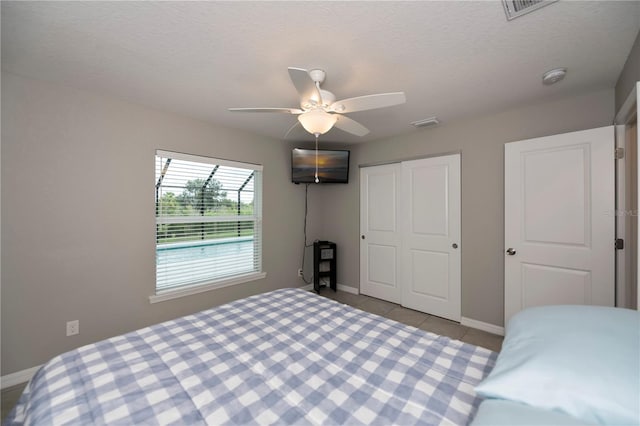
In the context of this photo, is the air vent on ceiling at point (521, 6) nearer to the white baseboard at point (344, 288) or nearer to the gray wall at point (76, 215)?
the gray wall at point (76, 215)

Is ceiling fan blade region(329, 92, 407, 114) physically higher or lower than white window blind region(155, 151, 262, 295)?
higher

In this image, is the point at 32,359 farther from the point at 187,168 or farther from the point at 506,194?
the point at 506,194

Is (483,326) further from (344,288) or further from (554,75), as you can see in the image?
(554,75)

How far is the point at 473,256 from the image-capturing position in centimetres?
283

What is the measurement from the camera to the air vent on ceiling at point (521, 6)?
1.23 meters

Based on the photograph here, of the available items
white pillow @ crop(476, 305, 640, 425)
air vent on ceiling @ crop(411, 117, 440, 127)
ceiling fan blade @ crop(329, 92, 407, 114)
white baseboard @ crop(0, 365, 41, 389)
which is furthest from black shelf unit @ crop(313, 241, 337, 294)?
white pillow @ crop(476, 305, 640, 425)

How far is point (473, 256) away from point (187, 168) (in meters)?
3.30

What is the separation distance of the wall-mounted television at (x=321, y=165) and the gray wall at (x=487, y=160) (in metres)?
0.92

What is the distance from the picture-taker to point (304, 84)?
150 centimetres

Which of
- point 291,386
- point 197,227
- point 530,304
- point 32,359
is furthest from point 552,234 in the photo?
point 32,359

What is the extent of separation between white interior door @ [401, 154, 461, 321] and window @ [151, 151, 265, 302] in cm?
196

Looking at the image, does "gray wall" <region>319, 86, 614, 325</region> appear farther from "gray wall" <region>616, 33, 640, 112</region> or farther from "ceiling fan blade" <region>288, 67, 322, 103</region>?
"ceiling fan blade" <region>288, 67, 322, 103</region>

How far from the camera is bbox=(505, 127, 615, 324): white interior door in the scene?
2.04m

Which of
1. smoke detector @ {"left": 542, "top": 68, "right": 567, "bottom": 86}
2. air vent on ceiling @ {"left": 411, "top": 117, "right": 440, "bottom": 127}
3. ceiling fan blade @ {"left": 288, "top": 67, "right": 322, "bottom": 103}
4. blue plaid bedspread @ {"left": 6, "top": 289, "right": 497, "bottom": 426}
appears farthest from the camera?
air vent on ceiling @ {"left": 411, "top": 117, "right": 440, "bottom": 127}
